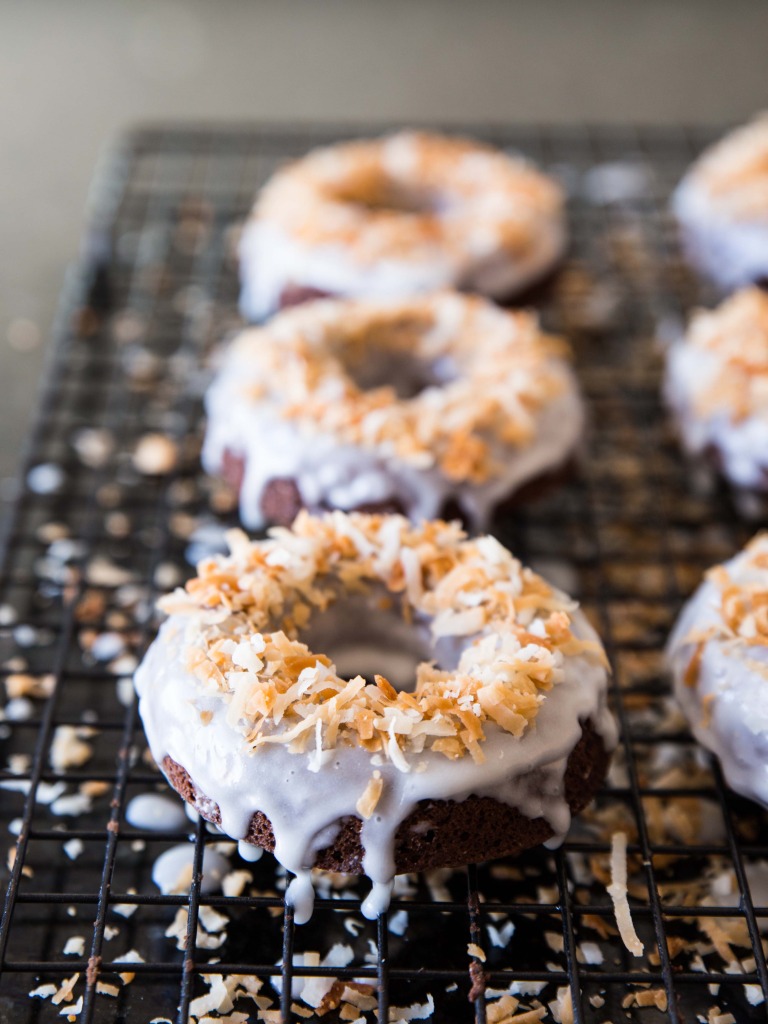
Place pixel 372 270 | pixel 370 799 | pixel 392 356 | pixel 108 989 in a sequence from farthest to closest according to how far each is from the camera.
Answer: pixel 372 270 < pixel 392 356 < pixel 108 989 < pixel 370 799

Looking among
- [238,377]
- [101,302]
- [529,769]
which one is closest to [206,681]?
[529,769]

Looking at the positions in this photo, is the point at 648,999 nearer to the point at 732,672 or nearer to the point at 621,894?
the point at 621,894

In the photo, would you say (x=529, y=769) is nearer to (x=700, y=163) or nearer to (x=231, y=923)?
(x=231, y=923)

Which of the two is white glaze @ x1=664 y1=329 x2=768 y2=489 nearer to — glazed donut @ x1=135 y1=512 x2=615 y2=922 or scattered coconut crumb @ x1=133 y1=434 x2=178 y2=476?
glazed donut @ x1=135 y1=512 x2=615 y2=922

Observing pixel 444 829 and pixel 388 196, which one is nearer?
pixel 444 829

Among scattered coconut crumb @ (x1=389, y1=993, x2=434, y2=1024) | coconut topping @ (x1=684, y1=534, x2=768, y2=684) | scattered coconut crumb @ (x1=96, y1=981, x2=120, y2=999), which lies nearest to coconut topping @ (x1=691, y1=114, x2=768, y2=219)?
coconut topping @ (x1=684, y1=534, x2=768, y2=684)

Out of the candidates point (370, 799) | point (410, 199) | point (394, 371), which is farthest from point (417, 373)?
point (370, 799)
